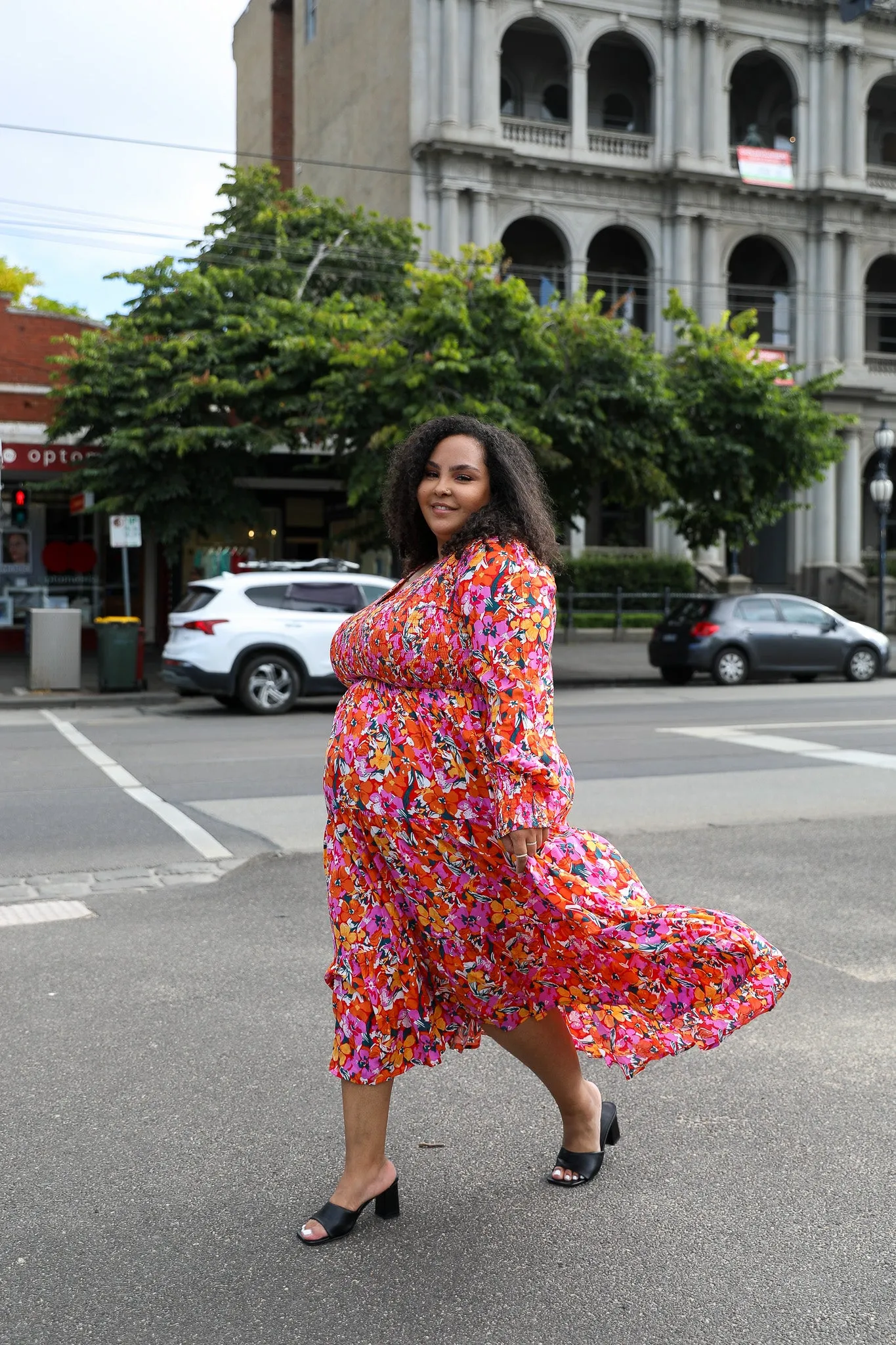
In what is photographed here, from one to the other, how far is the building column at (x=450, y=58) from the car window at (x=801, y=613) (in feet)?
63.7

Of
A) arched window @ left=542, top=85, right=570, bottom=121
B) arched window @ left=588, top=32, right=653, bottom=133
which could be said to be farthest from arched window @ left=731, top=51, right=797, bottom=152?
arched window @ left=542, top=85, right=570, bottom=121

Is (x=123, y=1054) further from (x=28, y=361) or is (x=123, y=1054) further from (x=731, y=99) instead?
(x=731, y=99)

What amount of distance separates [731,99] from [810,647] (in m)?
25.9

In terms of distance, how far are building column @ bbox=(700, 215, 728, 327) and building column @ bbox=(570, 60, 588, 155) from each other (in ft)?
13.3

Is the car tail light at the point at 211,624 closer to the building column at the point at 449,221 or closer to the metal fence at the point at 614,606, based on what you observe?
the metal fence at the point at 614,606

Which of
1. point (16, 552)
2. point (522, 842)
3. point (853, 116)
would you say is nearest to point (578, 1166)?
point (522, 842)

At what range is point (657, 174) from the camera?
124 ft

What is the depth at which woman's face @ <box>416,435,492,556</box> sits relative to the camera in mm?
3250

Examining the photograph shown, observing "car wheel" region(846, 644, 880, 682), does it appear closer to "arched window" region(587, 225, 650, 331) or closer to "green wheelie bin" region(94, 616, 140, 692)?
"green wheelie bin" region(94, 616, 140, 692)

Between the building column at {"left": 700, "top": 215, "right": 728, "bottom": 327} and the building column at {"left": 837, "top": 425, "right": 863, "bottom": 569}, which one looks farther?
the building column at {"left": 837, "top": 425, "right": 863, "bottom": 569}

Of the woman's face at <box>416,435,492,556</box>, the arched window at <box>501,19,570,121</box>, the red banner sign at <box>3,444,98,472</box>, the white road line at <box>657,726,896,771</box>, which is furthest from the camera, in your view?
the arched window at <box>501,19,570,121</box>

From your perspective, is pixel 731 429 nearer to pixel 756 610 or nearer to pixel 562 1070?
pixel 756 610

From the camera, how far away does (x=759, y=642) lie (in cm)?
2133

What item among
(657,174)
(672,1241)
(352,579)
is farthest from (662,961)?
(657,174)
